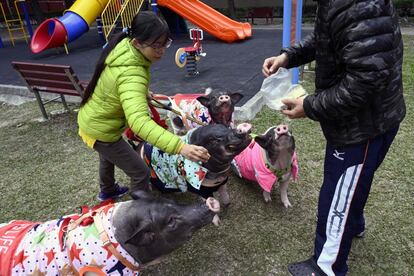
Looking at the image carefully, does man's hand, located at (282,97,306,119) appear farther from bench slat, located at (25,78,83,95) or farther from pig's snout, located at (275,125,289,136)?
bench slat, located at (25,78,83,95)

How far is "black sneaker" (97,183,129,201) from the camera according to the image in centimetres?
364

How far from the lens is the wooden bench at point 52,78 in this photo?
514 cm

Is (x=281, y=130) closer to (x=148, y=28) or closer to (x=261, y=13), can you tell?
(x=148, y=28)

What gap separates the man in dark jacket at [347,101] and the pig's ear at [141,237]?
1.07 meters

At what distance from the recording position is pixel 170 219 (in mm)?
1998

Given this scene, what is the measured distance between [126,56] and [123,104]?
1.22 ft

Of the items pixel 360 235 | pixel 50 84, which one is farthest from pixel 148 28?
pixel 50 84

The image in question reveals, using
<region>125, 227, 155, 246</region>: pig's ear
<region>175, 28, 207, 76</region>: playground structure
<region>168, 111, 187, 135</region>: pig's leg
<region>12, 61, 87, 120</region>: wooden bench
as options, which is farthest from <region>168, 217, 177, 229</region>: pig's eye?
<region>175, 28, 207, 76</region>: playground structure

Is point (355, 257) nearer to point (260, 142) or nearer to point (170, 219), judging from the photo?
point (260, 142)

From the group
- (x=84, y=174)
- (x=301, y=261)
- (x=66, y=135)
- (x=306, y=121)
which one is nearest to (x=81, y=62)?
(x=66, y=135)

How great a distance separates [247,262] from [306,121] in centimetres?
287

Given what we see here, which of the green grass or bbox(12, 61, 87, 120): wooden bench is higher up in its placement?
bbox(12, 61, 87, 120): wooden bench

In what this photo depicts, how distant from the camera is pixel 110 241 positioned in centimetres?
194

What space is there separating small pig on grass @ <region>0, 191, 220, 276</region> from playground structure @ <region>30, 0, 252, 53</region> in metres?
10.3
